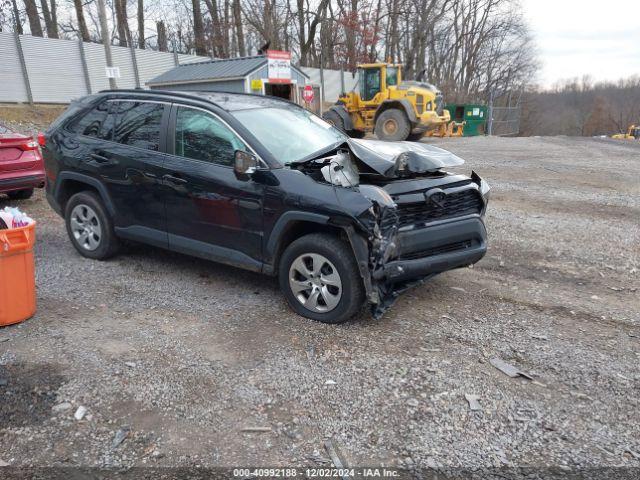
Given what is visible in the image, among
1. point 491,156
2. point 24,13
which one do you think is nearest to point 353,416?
point 491,156

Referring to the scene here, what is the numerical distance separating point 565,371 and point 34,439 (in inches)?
130

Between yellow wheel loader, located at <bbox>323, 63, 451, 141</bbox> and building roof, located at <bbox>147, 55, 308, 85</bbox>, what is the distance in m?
4.00

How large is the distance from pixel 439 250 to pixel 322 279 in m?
1.03

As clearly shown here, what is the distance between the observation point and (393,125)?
18422 millimetres

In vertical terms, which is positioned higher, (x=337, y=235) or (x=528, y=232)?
(x=337, y=235)

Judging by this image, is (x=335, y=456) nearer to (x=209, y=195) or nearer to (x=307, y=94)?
(x=209, y=195)

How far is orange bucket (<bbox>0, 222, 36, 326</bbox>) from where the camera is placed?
12.5 feet

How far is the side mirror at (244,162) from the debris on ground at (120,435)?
2.15 m

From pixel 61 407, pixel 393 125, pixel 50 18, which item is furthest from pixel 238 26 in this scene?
pixel 61 407

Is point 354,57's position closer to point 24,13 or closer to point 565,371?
point 24,13

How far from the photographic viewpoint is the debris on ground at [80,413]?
292cm

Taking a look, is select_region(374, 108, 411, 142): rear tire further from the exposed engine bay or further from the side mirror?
the side mirror

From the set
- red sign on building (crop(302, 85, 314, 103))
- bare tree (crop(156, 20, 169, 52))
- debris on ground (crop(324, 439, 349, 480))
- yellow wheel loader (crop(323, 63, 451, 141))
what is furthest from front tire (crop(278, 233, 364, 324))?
bare tree (crop(156, 20, 169, 52))

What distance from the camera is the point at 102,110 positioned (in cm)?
542
